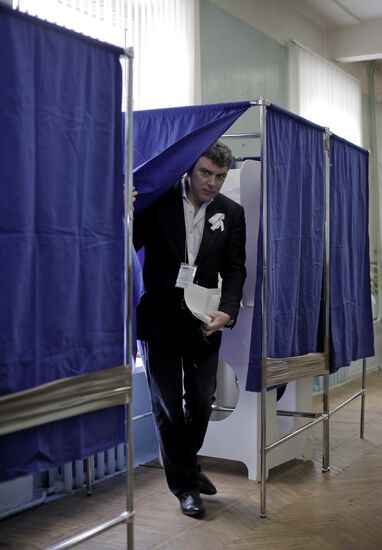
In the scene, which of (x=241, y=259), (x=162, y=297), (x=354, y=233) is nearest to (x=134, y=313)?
(x=162, y=297)

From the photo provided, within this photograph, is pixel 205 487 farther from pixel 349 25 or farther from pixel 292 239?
pixel 349 25

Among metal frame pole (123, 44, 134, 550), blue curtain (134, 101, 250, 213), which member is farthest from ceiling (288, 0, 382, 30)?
metal frame pole (123, 44, 134, 550)

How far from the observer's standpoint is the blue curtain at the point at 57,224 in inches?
78.6

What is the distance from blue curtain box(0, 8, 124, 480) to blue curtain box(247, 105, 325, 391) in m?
1.05

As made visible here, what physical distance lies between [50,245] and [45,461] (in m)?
0.62

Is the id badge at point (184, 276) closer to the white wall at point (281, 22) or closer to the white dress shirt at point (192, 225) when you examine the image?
the white dress shirt at point (192, 225)

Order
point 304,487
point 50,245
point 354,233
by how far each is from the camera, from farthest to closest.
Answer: point 354,233, point 304,487, point 50,245

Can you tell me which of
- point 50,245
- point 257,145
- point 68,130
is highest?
point 257,145

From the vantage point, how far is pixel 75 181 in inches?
86.4

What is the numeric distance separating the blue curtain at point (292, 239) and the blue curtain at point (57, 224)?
41.3 inches

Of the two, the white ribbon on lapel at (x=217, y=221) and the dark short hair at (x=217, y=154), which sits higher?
the dark short hair at (x=217, y=154)

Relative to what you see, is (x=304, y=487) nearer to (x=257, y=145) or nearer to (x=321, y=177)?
(x=321, y=177)

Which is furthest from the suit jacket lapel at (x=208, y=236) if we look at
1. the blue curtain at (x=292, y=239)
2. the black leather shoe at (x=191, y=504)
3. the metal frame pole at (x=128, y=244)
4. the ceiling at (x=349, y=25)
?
the ceiling at (x=349, y=25)

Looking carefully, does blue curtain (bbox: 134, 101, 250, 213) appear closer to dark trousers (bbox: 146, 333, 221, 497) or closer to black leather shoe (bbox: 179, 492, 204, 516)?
dark trousers (bbox: 146, 333, 221, 497)
